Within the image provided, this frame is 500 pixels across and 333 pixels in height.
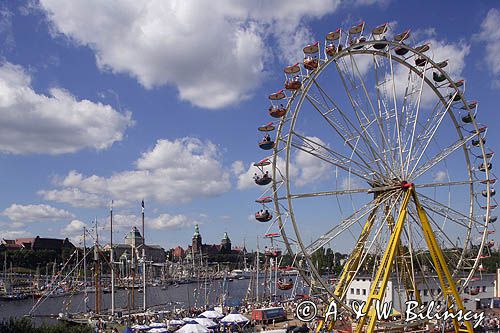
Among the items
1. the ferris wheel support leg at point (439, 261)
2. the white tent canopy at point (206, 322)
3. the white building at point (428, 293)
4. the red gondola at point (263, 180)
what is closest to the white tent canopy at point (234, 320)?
the white tent canopy at point (206, 322)

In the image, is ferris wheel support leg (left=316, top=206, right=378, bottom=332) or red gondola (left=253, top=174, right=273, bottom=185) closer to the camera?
red gondola (left=253, top=174, right=273, bottom=185)

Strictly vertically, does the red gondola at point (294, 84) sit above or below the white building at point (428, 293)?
above

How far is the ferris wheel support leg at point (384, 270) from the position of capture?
1172 inches

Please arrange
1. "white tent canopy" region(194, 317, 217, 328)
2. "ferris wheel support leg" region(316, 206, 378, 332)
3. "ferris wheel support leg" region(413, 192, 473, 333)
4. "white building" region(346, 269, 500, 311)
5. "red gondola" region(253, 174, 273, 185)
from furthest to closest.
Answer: "white building" region(346, 269, 500, 311) < "white tent canopy" region(194, 317, 217, 328) < "ferris wheel support leg" region(413, 192, 473, 333) < "ferris wheel support leg" region(316, 206, 378, 332) < "red gondola" region(253, 174, 273, 185)

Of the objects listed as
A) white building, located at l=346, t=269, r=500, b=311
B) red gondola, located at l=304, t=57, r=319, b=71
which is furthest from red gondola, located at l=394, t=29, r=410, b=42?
white building, located at l=346, t=269, r=500, b=311

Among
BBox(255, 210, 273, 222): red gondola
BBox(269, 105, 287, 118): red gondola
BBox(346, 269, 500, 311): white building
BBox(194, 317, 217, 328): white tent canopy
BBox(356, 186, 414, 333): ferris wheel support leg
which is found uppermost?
BBox(269, 105, 287, 118): red gondola

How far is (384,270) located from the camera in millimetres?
31188

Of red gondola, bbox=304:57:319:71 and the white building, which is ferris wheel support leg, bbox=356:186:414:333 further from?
the white building

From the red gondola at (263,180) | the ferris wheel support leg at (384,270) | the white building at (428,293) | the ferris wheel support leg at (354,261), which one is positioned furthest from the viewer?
the white building at (428,293)

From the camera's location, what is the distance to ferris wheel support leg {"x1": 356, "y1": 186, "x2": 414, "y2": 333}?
29.8 meters

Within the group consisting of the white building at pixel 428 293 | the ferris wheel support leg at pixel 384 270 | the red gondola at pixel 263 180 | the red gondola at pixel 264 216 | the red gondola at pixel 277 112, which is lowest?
the white building at pixel 428 293

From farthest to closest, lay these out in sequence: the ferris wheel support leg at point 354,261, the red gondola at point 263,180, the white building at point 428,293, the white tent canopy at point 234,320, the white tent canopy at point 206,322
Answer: the white building at point 428,293 → the white tent canopy at point 234,320 → the white tent canopy at point 206,322 → the ferris wheel support leg at point 354,261 → the red gondola at point 263,180

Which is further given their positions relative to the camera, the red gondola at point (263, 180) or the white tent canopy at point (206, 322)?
the white tent canopy at point (206, 322)

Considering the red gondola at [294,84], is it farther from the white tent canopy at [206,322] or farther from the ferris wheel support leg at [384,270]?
the white tent canopy at [206,322]
